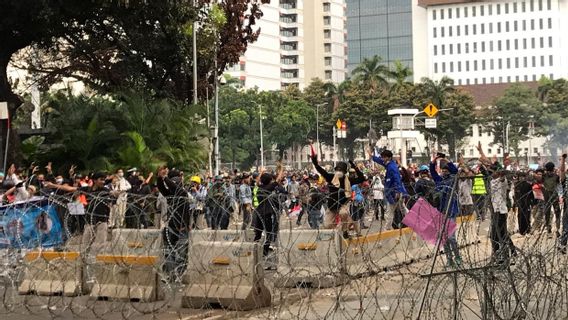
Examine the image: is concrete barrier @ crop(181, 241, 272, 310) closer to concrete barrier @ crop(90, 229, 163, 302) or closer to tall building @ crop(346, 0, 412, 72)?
concrete barrier @ crop(90, 229, 163, 302)

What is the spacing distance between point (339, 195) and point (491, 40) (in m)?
142

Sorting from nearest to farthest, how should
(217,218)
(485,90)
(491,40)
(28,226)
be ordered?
(28,226) → (217,218) → (485,90) → (491,40)

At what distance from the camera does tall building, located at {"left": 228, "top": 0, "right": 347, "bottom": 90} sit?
13150 cm

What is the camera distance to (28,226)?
13359mm

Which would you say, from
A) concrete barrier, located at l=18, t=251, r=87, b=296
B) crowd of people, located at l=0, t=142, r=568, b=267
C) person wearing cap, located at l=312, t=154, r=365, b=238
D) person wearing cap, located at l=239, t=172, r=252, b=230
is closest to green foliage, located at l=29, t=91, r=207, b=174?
person wearing cap, located at l=239, t=172, r=252, b=230

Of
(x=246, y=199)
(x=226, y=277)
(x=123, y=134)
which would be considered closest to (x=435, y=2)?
(x=123, y=134)

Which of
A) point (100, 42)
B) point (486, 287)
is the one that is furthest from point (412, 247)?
point (100, 42)

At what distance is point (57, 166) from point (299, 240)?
16238mm

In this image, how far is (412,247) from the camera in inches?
586

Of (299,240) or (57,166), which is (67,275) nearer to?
(299,240)

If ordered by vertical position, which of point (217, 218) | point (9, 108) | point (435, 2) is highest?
point (435, 2)

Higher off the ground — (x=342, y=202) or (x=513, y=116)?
(x=513, y=116)

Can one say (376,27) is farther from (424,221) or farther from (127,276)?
(424,221)

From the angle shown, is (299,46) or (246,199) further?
(299,46)
